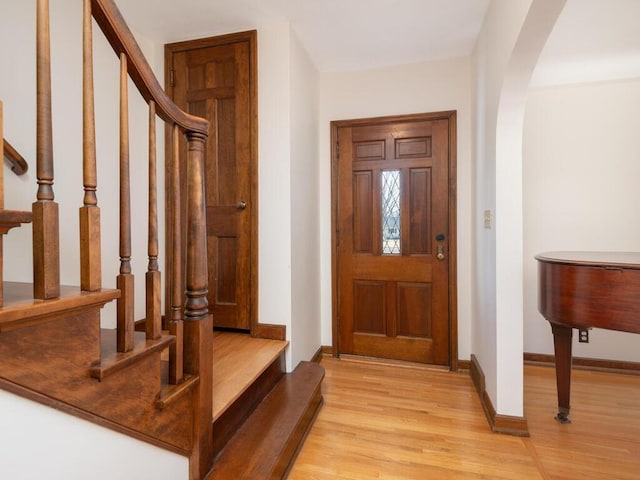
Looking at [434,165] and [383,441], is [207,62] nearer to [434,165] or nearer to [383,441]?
A: [434,165]

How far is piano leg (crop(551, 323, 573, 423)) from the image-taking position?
2.00m

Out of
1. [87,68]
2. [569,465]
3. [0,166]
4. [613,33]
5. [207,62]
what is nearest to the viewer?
[0,166]

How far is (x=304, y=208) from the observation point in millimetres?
2697

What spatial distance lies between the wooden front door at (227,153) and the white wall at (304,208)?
0.29 m

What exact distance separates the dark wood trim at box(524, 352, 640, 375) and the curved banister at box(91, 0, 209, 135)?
3.24 m

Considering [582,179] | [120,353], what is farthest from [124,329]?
[582,179]

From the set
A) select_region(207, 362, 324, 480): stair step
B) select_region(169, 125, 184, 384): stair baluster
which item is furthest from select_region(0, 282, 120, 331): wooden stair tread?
select_region(207, 362, 324, 480): stair step

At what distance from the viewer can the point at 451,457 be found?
5.81ft

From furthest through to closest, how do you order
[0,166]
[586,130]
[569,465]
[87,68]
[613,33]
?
[586,130] → [613,33] → [569,465] → [87,68] → [0,166]

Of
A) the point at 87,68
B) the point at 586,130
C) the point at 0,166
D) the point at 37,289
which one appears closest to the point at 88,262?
the point at 37,289

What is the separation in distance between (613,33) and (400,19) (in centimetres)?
139

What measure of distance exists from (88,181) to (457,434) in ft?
7.19

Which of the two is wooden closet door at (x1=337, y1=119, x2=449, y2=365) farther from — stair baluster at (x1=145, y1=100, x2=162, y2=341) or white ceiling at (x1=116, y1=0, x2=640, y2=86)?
stair baluster at (x1=145, y1=100, x2=162, y2=341)

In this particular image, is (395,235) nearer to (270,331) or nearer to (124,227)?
(270,331)
